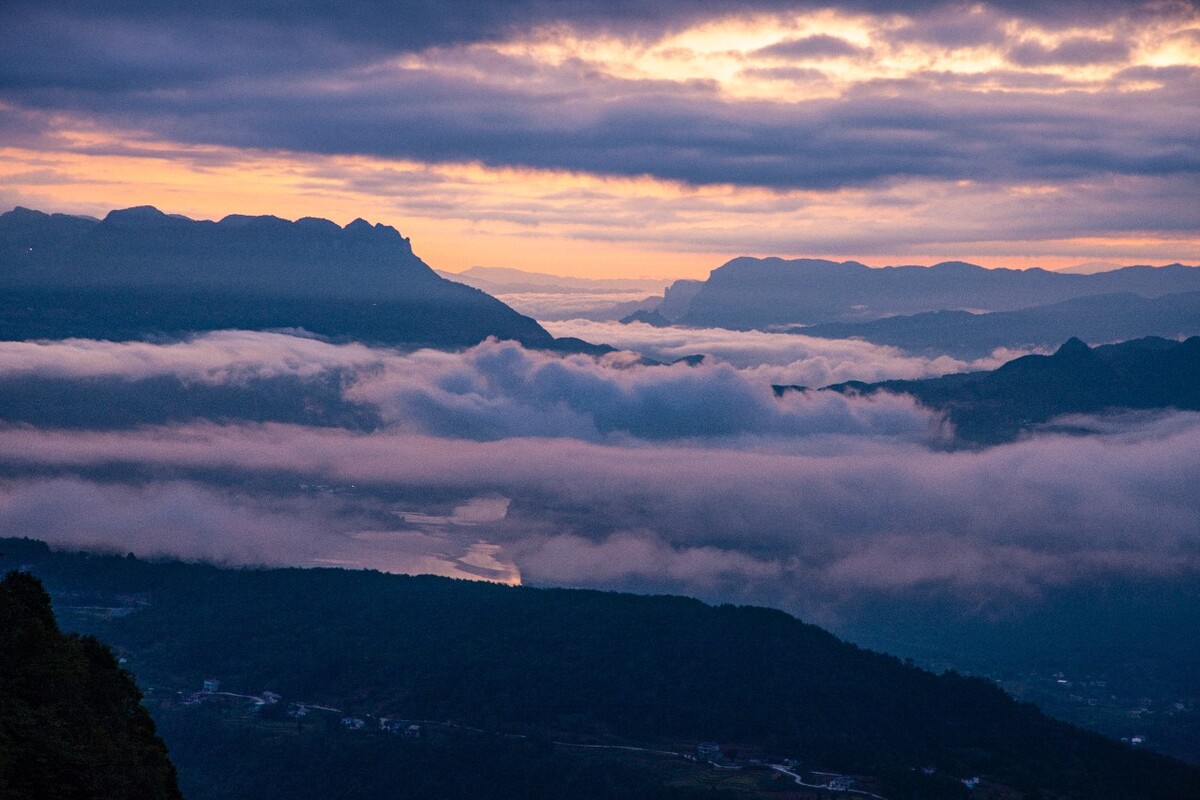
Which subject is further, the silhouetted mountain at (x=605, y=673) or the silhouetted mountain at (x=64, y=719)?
the silhouetted mountain at (x=605, y=673)

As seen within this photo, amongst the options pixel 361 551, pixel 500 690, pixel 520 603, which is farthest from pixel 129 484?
pixel 500 690

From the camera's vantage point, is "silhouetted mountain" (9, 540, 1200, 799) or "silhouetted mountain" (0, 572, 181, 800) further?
"silhouetted mountain" (9, 540, 1200, 799)

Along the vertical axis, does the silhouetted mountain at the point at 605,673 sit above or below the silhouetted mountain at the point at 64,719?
below

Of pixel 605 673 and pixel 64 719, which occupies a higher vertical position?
pixel 64 719

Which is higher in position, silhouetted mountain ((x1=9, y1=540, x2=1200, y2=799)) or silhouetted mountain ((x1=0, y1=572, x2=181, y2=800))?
silhouetted mountain ((x1=0, y1=572, x2=181, y2=800))

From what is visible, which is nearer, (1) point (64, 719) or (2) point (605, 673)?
(1) point (64, 719)
